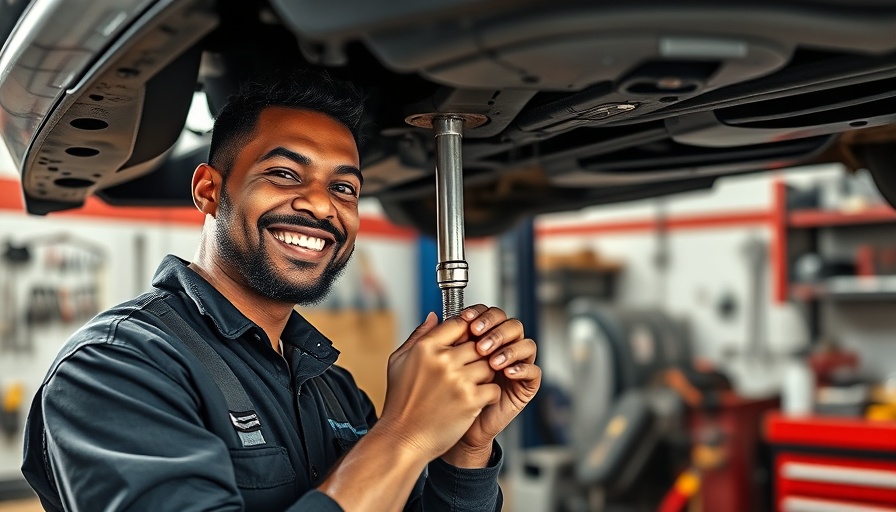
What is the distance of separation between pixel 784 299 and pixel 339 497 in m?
3.73

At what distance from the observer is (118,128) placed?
1.16 metres

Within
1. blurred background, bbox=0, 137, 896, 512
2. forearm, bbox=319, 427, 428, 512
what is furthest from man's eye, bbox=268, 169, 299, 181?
blurred background, bbox=0, 137, 896, 512

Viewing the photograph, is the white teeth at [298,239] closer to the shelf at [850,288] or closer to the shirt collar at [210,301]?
the shirt collar at [210,301]

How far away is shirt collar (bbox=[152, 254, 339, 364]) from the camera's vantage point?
1.13 m

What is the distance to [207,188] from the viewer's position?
120 cm

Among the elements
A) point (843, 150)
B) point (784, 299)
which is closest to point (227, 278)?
point (843, 150)

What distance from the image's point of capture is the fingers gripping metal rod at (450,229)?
108 cm

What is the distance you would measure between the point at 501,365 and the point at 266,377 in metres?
0.33

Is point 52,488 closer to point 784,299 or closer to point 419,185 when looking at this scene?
point 419,185

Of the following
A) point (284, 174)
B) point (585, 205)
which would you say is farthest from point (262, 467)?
point (585, 205)

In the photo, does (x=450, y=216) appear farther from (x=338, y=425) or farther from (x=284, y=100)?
(x=338, y=425)

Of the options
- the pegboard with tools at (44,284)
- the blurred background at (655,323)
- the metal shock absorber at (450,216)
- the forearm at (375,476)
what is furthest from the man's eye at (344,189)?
the pegboard with tools at (44,284)

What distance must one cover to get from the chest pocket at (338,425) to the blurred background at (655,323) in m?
1.44

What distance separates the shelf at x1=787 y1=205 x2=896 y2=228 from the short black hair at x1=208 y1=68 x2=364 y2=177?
11.0 feet
